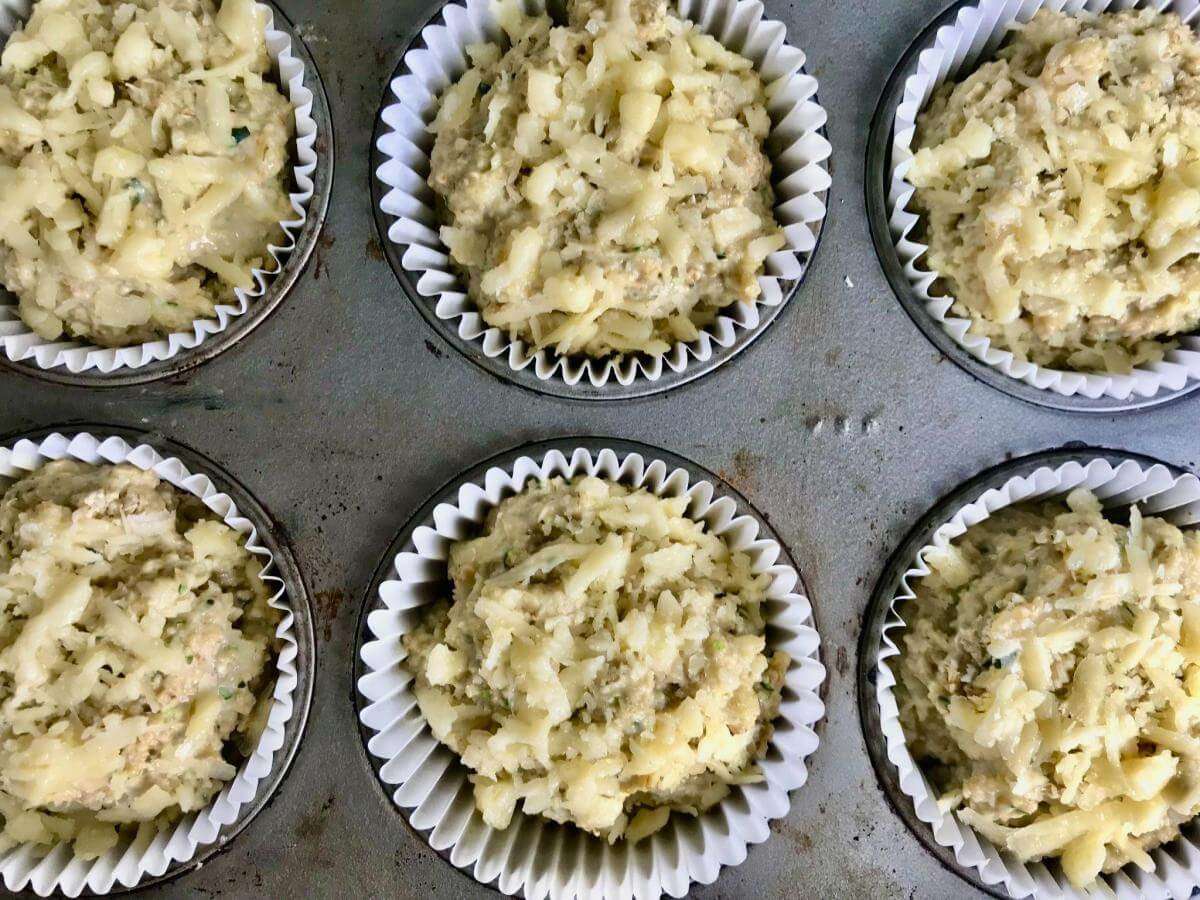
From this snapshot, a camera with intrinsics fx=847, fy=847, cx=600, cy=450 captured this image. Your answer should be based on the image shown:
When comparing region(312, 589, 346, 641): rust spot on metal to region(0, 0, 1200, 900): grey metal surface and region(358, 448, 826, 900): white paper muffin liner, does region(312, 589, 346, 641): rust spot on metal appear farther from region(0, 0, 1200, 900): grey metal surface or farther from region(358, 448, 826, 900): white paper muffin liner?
region(358, 448, 826, 900): white paper muffin liner

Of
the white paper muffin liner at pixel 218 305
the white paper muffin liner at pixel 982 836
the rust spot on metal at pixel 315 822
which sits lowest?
the rust spot on metal at pixel 315 822

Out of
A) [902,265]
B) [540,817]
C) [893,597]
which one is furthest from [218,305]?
[893,597]

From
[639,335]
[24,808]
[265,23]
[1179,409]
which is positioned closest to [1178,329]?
[1179,409]

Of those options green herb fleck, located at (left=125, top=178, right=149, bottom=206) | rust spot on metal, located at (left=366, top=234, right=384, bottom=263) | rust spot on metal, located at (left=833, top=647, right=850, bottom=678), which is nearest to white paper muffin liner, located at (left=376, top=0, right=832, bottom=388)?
rust spot on metal, located at (left=366, top=234, right=384, bottom=263)

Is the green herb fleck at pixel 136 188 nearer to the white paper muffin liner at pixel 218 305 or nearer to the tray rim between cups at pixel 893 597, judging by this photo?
the white paper muffin liner at pixel 218 305

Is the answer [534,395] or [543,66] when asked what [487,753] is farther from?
[543,66]

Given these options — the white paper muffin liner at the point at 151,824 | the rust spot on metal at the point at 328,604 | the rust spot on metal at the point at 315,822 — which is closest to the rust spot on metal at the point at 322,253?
the white paper muffin liner at the point at 151,824
